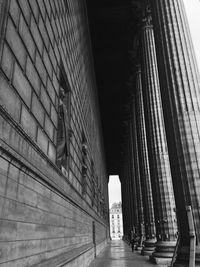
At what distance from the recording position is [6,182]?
402 cm

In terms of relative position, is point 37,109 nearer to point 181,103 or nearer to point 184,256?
point 181,103

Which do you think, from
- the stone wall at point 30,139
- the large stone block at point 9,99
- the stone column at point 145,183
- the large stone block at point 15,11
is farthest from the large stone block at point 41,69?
→ the stone column at point 145,183

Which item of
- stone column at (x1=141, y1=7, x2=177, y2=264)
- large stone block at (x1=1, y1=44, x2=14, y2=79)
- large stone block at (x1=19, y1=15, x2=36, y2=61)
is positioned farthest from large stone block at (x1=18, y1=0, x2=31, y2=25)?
stone column at (x1=141, y1=7, x2=177, y2=264)

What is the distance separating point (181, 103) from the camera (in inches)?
404

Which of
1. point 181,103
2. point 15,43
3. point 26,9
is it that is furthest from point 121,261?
point 26,9

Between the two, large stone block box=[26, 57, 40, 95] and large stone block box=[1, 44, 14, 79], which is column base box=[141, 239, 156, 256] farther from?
large stone block box=[1, 44, 14, 79]

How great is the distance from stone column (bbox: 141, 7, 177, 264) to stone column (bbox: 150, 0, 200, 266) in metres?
5.16

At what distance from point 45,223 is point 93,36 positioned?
22666mm

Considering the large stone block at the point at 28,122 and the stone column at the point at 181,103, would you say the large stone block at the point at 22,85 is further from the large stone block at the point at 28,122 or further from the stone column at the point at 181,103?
the stone column at the point at 181,103

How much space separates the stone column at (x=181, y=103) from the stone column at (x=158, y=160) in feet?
16.9

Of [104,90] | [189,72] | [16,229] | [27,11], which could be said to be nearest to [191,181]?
[189,72]

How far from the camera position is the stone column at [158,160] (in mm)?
14070

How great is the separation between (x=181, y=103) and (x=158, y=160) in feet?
22.9

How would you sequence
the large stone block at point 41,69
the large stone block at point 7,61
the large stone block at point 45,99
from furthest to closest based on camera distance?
the large stone block at point 45,99 → the large stone block at point 41,69 → the large stone block at point 7,61
